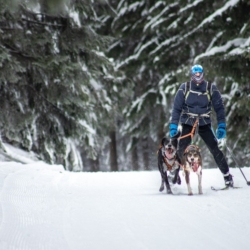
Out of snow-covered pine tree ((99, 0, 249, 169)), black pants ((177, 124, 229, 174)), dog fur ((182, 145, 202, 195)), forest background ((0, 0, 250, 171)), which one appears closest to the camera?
dog fur ((182, 145, 202, 195))

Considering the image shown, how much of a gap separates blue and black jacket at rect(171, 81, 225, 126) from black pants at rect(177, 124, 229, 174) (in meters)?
0.15

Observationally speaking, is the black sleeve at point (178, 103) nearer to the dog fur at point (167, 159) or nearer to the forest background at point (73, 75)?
→ the dog fur at point (167, 159)

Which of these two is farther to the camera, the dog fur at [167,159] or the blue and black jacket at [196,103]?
the dog fur at [167,159]

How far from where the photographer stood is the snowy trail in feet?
14.5

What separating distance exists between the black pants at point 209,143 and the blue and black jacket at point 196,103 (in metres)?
0.15

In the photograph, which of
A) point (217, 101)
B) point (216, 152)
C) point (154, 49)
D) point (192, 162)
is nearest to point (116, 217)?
point (192, 162)

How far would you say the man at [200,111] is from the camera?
7.91 meters

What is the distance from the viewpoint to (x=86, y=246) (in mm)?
4332

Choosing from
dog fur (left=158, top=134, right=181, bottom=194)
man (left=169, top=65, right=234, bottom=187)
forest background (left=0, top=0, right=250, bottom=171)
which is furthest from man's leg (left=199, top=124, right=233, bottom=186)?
forest background (left=0, top=0, right=250, bottom=171)

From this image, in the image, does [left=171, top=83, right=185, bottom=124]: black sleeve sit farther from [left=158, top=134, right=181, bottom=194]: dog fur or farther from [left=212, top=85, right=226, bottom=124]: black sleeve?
[left=212, top=85, right=226, bottom=124]: black sleeve

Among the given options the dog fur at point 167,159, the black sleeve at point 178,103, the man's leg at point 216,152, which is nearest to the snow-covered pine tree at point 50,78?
the black sleeve at point 178,103

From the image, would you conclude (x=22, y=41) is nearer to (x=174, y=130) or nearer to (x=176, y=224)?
(x=174, y=130)

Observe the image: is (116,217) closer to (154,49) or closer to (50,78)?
(50,78)

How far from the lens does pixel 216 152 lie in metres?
8.06
